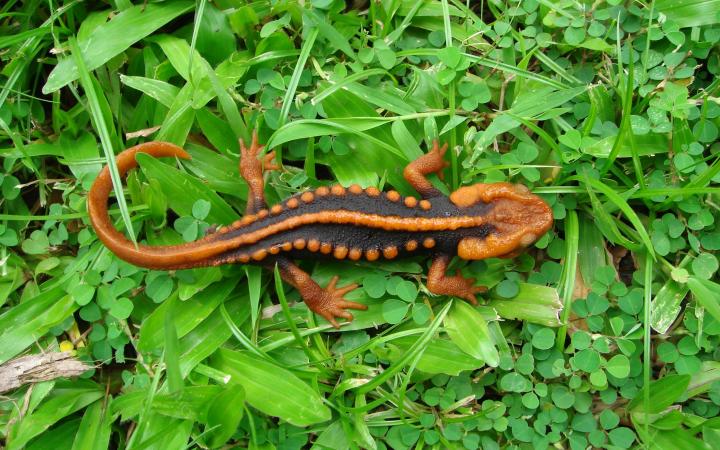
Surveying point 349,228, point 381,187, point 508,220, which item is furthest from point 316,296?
point 508,220

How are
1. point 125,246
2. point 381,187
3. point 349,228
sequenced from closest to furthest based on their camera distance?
point 125,246, point 349,228, point 381,187

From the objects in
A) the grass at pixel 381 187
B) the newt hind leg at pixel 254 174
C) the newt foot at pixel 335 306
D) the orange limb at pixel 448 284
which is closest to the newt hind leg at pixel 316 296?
the newt foot at pixel 335 306

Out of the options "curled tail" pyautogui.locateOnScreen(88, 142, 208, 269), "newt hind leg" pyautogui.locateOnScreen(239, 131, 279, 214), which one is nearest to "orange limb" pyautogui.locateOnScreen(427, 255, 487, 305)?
"newt hind leg" pyautogui.locateOnScreen(239, 131, 279, 214)

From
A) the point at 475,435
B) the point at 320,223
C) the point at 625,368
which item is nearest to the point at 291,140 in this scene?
the point at 320,223

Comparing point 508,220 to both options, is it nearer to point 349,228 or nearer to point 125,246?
point 349,228

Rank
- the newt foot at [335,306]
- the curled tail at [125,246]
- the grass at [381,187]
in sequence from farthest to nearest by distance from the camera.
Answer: the newt foot at [335,306], the grass at [381,187], the curled tail at [125,246]

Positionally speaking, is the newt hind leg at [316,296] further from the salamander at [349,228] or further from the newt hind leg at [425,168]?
the newt hind leg at [425,168]
